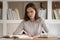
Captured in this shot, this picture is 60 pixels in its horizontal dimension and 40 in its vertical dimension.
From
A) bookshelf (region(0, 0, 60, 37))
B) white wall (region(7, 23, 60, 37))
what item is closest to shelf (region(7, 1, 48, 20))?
bookshelf (region(0, 0, 60, 37))

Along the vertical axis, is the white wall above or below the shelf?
below

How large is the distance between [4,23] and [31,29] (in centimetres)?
95

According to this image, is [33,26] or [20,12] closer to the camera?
[33,26]

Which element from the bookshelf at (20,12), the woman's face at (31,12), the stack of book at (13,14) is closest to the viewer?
the woman's face at (31,12)

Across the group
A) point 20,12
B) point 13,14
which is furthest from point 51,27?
point 13,14

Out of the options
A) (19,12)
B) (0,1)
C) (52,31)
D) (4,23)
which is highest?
(0,1)

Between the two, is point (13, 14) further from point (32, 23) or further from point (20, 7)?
point (32, 23)

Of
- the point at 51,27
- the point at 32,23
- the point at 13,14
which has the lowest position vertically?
the point at 51,27

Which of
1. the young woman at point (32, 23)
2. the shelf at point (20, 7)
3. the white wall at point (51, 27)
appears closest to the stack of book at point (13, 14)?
the shelf at point (20, 7)

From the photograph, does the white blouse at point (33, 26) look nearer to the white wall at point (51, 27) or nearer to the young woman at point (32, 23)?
the young woman at point (32, 23)

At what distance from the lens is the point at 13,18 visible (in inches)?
126

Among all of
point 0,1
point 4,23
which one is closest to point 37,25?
point 4,23

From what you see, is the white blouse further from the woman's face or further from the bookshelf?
the bookshelf

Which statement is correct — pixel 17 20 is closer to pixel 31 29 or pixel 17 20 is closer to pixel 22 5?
pixel 22 5
